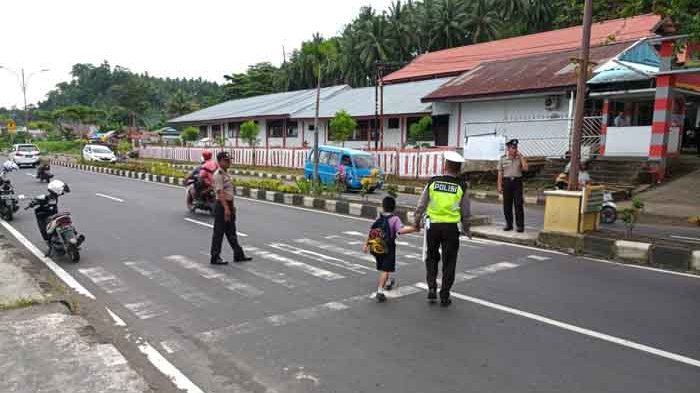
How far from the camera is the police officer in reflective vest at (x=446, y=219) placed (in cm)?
536

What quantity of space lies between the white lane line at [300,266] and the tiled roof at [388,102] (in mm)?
18858

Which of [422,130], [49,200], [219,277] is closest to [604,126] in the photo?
[422,130]

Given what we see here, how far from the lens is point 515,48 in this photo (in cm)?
3042

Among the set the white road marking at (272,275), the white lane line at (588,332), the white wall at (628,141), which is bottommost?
the white road marking at (272,275)

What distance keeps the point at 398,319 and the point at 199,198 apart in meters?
8.17

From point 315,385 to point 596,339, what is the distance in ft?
8.63

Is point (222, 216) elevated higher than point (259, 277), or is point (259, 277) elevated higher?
point (222, 216)

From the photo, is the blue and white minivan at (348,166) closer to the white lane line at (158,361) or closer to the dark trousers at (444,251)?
the white lane line at (158,361)

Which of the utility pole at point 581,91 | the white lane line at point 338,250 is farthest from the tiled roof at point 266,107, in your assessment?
the white lane line at point 338,250

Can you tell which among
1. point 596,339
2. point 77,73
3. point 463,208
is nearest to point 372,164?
point 463,208

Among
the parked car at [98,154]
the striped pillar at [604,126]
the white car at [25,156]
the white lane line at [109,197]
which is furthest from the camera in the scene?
the parked car at [98,154]

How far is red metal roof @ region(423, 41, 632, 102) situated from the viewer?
64.6ft

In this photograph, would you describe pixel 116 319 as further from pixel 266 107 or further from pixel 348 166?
pixel 266 107

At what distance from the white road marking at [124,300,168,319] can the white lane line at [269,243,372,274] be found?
256 cm
